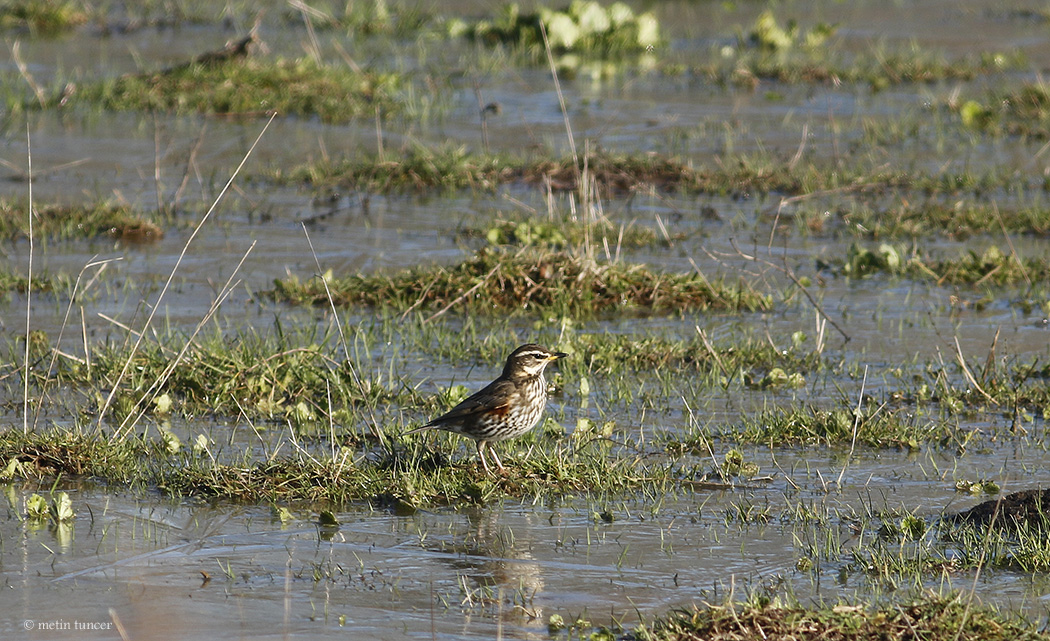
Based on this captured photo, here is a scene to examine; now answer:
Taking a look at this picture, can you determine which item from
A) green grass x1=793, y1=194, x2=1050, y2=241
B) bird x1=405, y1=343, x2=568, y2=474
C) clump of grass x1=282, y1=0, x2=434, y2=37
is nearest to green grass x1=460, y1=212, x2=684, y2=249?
green grass x1=793, y1=194, x2=1050, y2=241

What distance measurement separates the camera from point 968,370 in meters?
8.05

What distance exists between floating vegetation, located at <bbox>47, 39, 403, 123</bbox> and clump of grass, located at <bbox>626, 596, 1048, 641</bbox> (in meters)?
11.1

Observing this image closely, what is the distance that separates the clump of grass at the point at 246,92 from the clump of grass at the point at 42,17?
16.0ft

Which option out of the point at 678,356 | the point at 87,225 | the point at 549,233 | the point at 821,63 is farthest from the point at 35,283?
the point at 821,63

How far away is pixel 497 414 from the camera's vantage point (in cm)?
664

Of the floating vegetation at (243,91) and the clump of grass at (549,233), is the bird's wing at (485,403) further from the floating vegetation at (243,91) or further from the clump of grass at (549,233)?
the floating vegetation at (243,91)

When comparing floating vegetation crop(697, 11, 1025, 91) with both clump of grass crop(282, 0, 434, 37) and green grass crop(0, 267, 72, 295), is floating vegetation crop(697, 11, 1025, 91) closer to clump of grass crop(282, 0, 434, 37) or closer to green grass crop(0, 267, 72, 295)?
clump of grass crop(282, 0, 434, 37)

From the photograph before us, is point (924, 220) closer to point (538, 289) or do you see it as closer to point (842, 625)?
point (538, 289)

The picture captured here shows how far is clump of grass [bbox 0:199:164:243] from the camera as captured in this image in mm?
11664

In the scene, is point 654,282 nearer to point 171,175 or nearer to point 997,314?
point 997,314

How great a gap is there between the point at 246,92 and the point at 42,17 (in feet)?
21.4

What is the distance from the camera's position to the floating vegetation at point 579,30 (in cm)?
1894

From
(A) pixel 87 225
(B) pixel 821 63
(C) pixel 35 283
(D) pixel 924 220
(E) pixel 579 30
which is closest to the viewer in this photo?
(C) pixel 35 283

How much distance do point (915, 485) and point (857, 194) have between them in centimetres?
671
